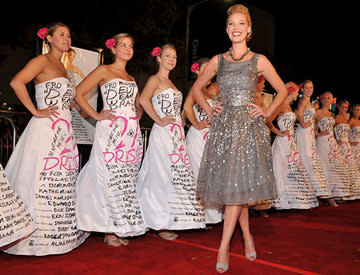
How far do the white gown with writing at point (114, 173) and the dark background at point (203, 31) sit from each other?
5.66ft

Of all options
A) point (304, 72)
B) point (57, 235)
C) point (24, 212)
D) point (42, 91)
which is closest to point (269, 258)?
point (57, 235)

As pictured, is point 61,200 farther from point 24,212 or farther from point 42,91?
point 42,91

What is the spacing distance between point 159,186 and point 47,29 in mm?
1699

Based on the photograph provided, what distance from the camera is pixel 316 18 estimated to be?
27.6 ft

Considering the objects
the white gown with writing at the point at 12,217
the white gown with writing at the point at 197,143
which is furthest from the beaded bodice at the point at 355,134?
the white gown with writing at the point at 12,217

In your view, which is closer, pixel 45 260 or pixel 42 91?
pixel 45 260

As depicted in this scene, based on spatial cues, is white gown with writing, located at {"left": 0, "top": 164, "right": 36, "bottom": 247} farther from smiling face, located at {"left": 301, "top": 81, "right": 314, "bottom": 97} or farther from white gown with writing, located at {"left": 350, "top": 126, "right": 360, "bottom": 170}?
white gown with writing, located at {"left": 350, "top": 126, "right": 360, "bottom": 170}

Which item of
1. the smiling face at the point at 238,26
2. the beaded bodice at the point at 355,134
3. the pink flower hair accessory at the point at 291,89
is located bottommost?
the beaded bodice at the point at 355,134

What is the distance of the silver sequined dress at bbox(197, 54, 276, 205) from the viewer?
2289 millimetres

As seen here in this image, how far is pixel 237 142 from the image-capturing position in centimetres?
234

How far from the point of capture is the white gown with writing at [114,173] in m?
2.89

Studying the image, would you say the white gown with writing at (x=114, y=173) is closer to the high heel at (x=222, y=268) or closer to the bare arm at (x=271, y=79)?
the high heel at (x=222, y=268)

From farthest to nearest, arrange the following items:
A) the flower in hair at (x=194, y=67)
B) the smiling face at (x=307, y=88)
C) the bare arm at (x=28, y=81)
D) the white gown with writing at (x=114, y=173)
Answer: the smiling face at (x=307, y=88) → the flower in hair at (x=194, y=67) → the white gown with writing at (x=114, y=173) → the bare arm at (x=28, y=81)

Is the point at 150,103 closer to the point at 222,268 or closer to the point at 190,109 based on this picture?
the point at 190,109
